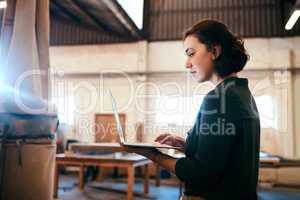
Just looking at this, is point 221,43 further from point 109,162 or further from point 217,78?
point 109,162

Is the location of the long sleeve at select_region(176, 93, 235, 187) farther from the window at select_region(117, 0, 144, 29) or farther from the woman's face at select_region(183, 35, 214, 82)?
the window at select_region(117, 0, 144, 29)

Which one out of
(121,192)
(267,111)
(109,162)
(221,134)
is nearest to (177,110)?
(267,111)

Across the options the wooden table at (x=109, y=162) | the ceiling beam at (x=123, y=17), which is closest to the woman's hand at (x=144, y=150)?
the wooden table at (x=109, y=162)

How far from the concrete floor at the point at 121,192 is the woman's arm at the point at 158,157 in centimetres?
394

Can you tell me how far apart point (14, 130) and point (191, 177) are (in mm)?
1247

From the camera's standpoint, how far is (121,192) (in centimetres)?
521

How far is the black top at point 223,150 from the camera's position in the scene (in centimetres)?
79

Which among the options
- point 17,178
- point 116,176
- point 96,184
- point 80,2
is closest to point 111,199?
point 96,184

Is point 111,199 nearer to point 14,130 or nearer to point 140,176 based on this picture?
point 140,176

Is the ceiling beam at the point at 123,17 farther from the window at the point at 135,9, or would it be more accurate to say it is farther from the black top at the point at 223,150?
the black top at the point at 223,150

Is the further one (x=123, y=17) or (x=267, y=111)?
(x=267, y=111)

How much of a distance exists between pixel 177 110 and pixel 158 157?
6.55m

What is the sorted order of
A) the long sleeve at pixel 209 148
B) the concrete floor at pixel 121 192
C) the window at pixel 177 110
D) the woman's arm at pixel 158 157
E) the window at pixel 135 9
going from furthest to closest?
the window at pixel 177 110 < the window at pixel 135 9 < the concrete floor at pixel 121 192 < the woman's arm at pixel 158 157 < the long sleeve at pixel 209 148

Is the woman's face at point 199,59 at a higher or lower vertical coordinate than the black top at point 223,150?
higher
